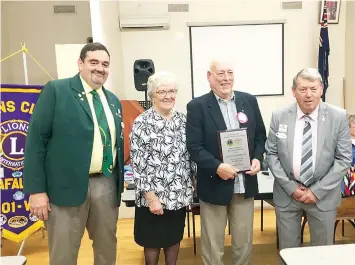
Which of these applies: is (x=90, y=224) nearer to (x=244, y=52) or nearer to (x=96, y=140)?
(x=96, y=140)

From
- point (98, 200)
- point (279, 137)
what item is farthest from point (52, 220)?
point (279, 137)

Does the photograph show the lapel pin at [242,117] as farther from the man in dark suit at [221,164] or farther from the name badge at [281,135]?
the name badge at [281,135]

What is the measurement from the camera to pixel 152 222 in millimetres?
2137

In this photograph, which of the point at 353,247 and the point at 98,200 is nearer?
the point at 353,247

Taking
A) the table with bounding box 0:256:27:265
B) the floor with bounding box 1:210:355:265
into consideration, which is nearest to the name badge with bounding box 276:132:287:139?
the floor with bounding box 1:210:355:265

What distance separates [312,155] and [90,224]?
1358 millimetres

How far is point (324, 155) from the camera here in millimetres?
2002

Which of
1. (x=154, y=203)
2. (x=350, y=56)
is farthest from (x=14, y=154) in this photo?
(x=350, y=56)

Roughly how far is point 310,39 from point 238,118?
3.23 metres

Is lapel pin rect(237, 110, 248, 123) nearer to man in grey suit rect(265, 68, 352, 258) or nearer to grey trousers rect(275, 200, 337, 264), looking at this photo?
man in grey suit rect(265, 68, 352, 258)

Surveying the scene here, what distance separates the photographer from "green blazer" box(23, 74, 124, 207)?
72.4 inches

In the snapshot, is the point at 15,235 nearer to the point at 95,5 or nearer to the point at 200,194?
the point at 200,194

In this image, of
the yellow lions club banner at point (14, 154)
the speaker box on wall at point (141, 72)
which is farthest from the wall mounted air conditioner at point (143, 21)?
the yellow lions club banner at point (14, 154)

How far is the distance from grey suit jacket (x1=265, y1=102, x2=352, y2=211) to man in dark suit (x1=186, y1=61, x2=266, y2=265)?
0.53 ft
